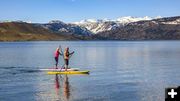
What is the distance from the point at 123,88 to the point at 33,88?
8154 millimetres

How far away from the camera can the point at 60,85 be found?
39375 mm

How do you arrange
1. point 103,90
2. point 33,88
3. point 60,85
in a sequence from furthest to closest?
point 60,85, point 33,88, point 103,90

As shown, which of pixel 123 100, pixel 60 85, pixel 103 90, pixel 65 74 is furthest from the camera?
pixel 65 74

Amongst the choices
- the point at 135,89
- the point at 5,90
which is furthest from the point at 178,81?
the point at 5,90

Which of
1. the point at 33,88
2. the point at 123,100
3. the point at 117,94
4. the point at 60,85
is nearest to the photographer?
the point at 123,100

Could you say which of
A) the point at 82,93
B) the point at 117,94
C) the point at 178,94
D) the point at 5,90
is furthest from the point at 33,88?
the point at 178,94

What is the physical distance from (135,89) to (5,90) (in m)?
11.3

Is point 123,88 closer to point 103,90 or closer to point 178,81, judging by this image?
point 103,90

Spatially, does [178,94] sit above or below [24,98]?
above

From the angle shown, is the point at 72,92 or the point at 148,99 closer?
the point at 148,99

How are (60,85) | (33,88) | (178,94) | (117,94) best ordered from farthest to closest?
(60,85) < (33,88) < (117,94) < (178,94)

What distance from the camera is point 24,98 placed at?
2981cm

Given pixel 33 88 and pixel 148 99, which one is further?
pixel 33 88

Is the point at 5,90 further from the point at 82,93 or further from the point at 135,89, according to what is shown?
the point at 135,89
